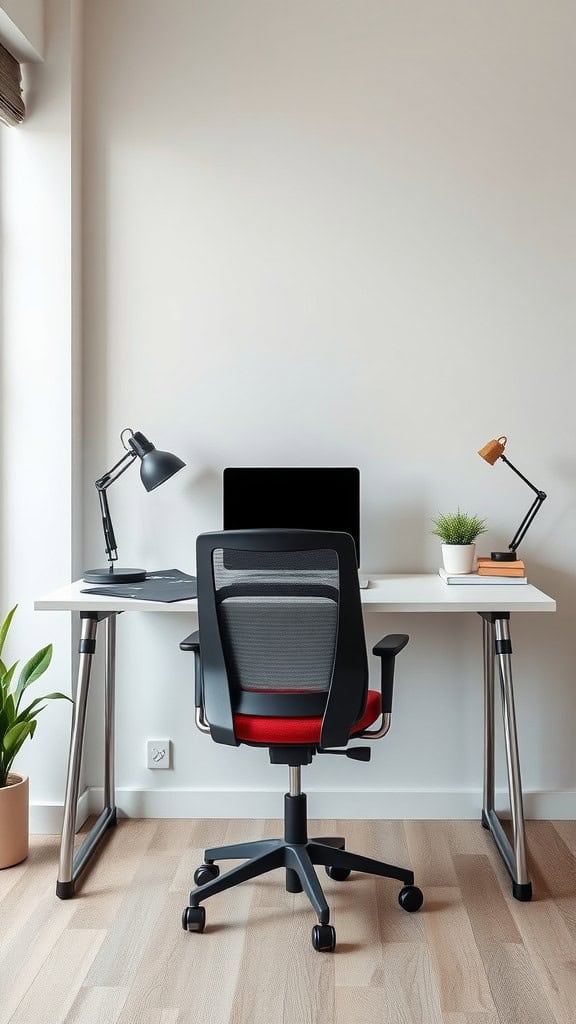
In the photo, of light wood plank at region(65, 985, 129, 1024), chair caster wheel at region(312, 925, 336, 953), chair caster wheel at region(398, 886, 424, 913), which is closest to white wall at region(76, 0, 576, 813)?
chair caster wheel at region(398, 886, 424, 913)

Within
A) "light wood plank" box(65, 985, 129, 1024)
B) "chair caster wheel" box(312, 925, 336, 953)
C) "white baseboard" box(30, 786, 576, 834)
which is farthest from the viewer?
"white baseboard" box(30, 786, 576, 834)

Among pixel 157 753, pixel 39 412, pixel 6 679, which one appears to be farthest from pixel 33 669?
pixel 39 412

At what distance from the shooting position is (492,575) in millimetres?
2895

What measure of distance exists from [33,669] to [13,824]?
45 cm

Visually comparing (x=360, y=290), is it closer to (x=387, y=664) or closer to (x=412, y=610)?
(x=412, y=610)

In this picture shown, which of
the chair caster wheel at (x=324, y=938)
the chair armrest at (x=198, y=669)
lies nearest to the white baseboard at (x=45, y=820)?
the chair armrest at (x=198, y=669)

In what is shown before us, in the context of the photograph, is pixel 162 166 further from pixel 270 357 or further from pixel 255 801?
pixel 255 801

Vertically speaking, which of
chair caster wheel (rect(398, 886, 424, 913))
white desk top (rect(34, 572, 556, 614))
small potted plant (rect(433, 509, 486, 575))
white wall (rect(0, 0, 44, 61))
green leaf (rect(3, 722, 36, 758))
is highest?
white wall (rect(0, 0, 44, 61))

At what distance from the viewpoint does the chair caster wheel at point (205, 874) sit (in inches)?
102

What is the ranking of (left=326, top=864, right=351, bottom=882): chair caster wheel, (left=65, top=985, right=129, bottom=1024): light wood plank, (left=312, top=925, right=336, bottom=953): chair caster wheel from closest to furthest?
(left=65, top=985, right=129, bottom=1024): light wood plank, (left=312, top=925, right=336, bottom=953): chair caster wheel, (left=326, top=864, right=351, bottom=882): chair caster wheel

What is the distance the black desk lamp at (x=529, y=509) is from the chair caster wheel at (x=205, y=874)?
1232mm

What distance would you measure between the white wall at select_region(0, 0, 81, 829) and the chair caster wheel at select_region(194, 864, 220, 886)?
0.68m

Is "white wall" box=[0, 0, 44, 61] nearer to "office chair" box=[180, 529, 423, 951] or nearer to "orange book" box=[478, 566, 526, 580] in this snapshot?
"office chair" box=[180, 529, 423, 951]

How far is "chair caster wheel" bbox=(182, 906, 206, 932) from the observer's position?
2.35 meters
